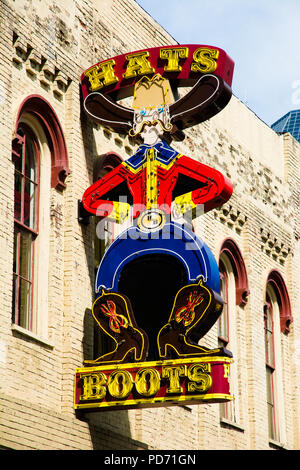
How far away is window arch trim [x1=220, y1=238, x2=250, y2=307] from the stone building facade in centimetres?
3

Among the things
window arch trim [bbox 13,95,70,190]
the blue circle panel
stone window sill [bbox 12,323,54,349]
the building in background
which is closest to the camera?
stone window sill [bbox 12,323,54,349]

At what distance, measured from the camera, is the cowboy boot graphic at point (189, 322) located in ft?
57.7

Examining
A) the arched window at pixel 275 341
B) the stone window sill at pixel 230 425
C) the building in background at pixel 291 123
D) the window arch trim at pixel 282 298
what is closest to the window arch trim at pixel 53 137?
the stone window sill at pixel 230 425

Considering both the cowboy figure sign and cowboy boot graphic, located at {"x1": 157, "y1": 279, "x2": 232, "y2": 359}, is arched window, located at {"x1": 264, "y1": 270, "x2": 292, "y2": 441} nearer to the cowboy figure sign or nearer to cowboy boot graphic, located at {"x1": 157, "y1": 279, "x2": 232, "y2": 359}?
the cowboy figure sign

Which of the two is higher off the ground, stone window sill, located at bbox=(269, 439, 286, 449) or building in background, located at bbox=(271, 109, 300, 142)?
building in background, located at bbox=(271, 109, 300, 142)

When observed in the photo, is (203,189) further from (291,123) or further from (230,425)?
(291,123)

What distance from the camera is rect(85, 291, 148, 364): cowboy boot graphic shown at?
58.4ft

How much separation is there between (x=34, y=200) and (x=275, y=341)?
1031 cm

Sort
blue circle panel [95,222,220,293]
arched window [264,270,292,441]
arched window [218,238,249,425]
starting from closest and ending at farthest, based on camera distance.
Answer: blue circle panel [95,222,220,293] < arched window [218,238,249,425] < arched window [264,270,292,441]

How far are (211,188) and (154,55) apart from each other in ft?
9.17

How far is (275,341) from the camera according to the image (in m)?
27.4

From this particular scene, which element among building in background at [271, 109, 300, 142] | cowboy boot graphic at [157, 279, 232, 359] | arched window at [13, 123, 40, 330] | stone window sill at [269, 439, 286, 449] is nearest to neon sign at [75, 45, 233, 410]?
cowboy boot graphic at [157, 279, 232, 359]

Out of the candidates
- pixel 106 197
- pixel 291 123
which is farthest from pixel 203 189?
pixel 291 123
